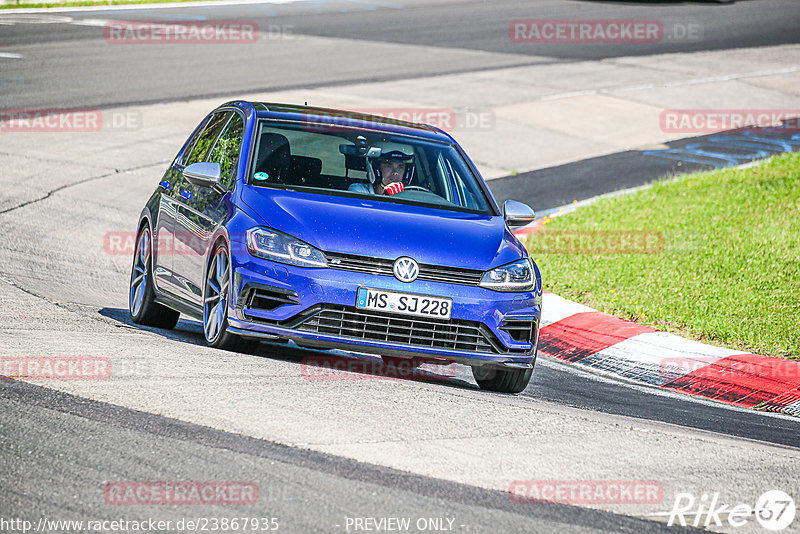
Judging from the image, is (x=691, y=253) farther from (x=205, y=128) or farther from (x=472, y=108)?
(x=472, y=108)

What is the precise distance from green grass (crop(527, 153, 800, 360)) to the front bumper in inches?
128

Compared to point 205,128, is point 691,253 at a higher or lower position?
lower

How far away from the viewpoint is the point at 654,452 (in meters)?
5.92

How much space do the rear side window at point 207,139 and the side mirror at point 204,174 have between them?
0.92m

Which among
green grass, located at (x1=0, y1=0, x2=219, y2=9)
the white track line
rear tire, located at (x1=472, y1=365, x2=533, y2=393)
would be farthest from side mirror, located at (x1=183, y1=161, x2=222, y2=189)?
green grass, located at (x1=0, y1=0, x2=219, y2=9)

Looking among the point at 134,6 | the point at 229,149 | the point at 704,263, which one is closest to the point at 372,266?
the point at 229,149

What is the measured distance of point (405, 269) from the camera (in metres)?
7.05

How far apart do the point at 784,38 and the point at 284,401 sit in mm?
28970

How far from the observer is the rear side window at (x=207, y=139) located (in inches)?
352

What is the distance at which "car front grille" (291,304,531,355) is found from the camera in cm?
701

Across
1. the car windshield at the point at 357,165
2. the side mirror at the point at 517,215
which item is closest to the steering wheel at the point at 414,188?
the car windshield at the point at 357,165

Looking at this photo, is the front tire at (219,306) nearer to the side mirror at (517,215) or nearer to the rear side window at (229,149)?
the rear side window at (229,149)

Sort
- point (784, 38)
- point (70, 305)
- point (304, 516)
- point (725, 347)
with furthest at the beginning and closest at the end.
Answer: point (784, 38) < point (725, 347) < point (70, 305) < point (304, 516)

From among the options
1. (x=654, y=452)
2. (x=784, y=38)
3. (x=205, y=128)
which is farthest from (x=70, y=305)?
(x=784, y=38)
